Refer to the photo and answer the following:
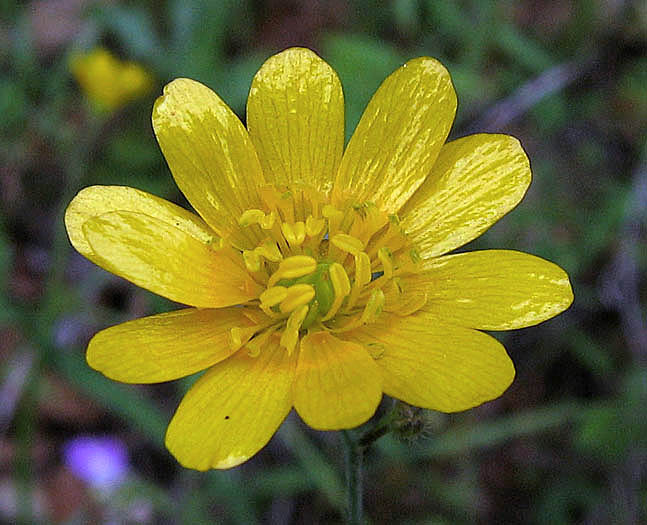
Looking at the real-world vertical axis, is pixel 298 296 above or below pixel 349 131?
above

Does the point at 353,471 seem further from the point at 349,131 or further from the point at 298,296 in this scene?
the point at 349,131

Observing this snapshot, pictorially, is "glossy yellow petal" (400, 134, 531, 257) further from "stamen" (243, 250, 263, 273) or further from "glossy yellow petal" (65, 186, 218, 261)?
"glossy yellow petal" (65, 186, 218, 261)

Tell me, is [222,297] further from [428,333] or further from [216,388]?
[428,333]

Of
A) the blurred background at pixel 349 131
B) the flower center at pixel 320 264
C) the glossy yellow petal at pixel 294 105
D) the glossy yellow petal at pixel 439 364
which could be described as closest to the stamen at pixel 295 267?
the flower center at pixel 320 264

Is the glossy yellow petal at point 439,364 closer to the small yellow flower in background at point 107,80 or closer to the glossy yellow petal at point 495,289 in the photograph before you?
the glossy yellow petal at point 495,289

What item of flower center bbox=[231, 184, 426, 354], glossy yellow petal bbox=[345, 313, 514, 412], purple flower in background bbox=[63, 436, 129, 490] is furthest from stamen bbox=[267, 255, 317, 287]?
purple flower in background bbox=[63, 436, 129, 490]

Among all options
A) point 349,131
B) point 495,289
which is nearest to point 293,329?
point 495,289

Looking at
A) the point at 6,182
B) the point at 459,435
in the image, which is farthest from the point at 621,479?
the point at 6,182
